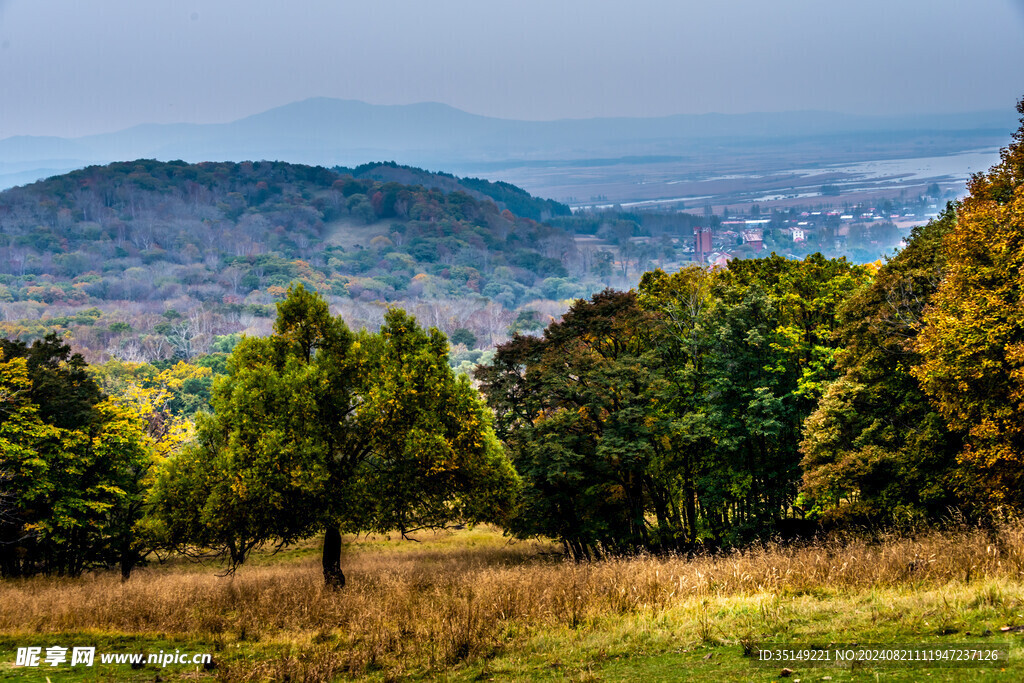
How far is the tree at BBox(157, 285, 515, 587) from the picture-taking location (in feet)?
56.8

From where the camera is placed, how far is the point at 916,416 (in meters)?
21.6

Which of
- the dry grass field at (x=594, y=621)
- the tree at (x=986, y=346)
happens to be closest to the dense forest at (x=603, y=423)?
the tree at (x=986, y=346)

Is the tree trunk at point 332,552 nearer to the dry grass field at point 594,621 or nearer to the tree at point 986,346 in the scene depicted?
the dry grass field at point 594,621

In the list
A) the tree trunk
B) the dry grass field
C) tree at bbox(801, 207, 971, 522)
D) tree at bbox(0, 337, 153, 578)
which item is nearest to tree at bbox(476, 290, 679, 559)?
tree at bbox(801, 207, 971, 522)

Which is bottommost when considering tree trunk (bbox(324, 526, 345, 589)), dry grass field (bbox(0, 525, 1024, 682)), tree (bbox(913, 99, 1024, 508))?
tree trunk (bbox(324, 526, 345, 589))

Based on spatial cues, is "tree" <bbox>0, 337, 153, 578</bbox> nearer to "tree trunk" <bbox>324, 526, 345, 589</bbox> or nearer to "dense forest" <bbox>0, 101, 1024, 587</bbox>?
"dense forest" <bbox>0, 101, 1024, 587</bbox>

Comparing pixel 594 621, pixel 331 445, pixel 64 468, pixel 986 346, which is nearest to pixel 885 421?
pixel 986 346

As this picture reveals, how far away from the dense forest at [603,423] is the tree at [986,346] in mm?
57

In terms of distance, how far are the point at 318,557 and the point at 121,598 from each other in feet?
66.6

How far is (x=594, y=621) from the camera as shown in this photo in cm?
992

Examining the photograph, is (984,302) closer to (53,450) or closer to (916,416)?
(916,416)

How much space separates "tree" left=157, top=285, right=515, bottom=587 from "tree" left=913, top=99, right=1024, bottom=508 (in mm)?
10769

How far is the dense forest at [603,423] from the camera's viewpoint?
17.2 metres

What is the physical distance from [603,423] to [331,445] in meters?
11.2
